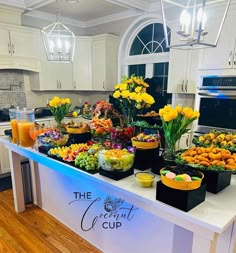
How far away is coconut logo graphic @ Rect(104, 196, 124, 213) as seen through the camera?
1793 millimetres

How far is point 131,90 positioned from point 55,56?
0.84 m

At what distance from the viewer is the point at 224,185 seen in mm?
1265

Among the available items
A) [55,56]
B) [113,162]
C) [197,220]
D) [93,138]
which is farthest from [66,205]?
[197,220]

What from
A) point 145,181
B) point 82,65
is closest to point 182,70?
point 82,65

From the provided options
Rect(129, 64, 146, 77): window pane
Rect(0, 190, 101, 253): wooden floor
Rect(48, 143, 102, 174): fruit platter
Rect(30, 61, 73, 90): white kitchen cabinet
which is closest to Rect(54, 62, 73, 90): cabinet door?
Rect(30, 61, 73, 90): white kitchen cabinet

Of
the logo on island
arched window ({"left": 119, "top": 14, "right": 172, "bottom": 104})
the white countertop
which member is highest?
arched window ({"left": 119, "top": 14, "right": 172, "bottom": 104})

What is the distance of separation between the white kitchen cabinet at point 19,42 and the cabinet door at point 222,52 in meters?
2.78

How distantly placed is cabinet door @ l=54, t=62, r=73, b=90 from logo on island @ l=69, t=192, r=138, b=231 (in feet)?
8.94

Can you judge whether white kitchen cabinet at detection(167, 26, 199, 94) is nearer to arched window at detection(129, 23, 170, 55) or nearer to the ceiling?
arched window at detection(129, 23, 170, 55)

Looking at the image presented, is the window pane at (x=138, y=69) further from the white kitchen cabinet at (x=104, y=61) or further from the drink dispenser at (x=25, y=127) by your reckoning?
the drink dispenser at (x=25, y=127)

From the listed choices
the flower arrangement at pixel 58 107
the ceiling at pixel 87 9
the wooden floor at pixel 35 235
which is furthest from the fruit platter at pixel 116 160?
the ceiling at pixel 87 9

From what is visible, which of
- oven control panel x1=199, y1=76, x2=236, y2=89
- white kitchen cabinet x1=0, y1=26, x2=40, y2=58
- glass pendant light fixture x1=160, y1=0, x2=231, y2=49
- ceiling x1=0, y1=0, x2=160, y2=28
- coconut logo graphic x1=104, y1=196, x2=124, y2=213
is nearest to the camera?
glass pendant light fixture x1=160, y1=0, x2=231, y2=49

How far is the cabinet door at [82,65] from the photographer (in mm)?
4410

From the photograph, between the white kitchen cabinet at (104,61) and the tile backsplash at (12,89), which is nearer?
the tile backsplash at (12,89)
